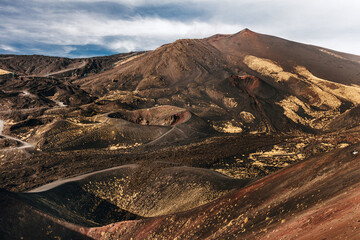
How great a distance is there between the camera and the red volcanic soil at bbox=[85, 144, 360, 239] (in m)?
11.2

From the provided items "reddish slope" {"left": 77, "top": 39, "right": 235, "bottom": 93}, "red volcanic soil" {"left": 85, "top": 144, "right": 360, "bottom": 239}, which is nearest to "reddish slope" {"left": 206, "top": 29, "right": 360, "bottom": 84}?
"reddish slope" {"left": 77, "top": 39, "right": 235, "bottom": 93}

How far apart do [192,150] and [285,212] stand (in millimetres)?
26193

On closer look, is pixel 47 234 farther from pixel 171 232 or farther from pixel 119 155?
pixel 119 155

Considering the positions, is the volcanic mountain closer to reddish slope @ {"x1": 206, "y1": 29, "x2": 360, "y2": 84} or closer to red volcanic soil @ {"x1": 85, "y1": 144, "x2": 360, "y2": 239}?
red volcanic soil @ {"x1": 85, "y1": 144, "x2": 360, "y2": 239}

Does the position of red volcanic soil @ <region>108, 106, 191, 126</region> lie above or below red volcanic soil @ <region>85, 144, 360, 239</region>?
above

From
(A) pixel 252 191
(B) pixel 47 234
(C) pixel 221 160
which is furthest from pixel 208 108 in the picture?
(B) pixel 47 234

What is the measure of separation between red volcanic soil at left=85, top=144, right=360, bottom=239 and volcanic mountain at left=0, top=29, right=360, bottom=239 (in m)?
0.09

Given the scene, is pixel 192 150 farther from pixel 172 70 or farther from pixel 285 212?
pixel 172 70

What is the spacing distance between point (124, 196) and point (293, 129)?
39.3 metres

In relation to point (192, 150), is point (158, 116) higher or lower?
higher

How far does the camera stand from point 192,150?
39.9 meters

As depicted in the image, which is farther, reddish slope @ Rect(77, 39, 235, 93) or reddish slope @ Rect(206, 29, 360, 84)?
reddish slope @ Rect(206, 29, 360, 84)

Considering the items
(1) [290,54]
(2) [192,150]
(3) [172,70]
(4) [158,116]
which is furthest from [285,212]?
(1) [290,54]

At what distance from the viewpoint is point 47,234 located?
1739cm
